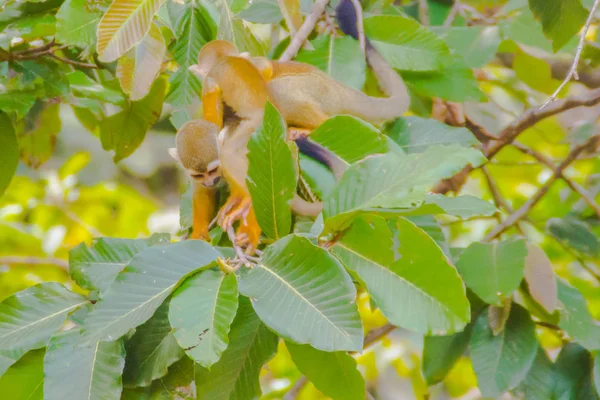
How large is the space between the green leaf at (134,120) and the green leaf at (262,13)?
587 mm

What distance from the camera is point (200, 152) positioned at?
5.36 ft

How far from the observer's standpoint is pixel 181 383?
1.30m

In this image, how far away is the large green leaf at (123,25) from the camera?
139cm

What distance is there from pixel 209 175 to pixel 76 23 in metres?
0.51

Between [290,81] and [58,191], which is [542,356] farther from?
[58,191]

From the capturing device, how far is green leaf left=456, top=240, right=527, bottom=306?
1.67 metres

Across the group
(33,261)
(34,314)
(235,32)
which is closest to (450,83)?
(235,32)

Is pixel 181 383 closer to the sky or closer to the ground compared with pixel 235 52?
closer to the ground

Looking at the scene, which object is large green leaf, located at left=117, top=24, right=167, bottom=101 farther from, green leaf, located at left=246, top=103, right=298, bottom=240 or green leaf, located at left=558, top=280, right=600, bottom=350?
green leaf, located at left=558, top=280, right=600, bottom=350

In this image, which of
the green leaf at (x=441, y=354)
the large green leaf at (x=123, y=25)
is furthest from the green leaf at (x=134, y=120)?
the green leaf at (x=441, y=354)

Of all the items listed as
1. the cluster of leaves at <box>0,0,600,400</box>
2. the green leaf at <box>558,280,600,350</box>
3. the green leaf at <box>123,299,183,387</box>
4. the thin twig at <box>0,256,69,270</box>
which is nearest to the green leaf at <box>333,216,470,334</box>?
the cluster of leaves at <box>0,0,600,400</box>

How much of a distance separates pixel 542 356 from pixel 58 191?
2.59 m

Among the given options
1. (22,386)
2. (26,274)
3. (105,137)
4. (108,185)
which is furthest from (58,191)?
(22,386)

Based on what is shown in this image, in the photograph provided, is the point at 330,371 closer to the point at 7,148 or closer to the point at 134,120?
the point at 7,148
